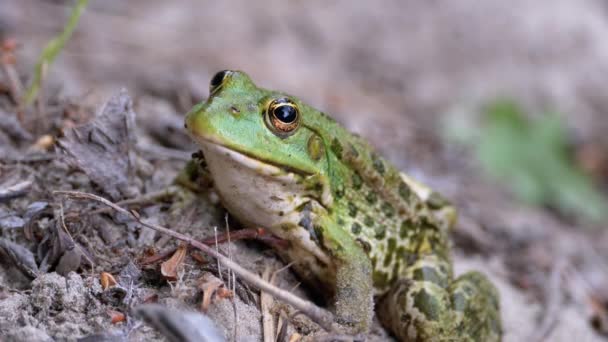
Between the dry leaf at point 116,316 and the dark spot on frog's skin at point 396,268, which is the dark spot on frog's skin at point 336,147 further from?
the dry leaf at point 116,316

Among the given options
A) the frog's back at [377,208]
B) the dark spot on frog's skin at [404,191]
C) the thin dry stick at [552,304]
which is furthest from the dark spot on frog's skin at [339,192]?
the thin dry stick at [552,304]

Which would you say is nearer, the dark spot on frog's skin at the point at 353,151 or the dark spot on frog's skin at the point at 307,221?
the dark spot on frog's skin at the point at 307,221

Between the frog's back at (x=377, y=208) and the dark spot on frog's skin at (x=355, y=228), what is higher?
the frog's back at (x=377, y=208)

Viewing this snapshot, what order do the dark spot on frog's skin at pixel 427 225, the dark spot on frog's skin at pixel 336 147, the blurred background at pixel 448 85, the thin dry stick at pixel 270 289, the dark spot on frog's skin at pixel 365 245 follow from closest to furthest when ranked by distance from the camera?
the thin dry stick at pixel 270 289 → the dark spot on frog's skin at pixel 336 147 → the dark spot on frog's skin at pixel 365 245 → the dark spot on frog's skin at pixel 427 225 → the blurred background at pixel 448 85

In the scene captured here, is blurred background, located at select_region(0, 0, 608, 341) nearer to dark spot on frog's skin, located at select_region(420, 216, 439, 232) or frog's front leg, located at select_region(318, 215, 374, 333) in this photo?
dark spot on frog's skin, located at select_region(420, 216, 439, 232)

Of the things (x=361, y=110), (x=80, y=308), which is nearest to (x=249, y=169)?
(x=80, y=308)
